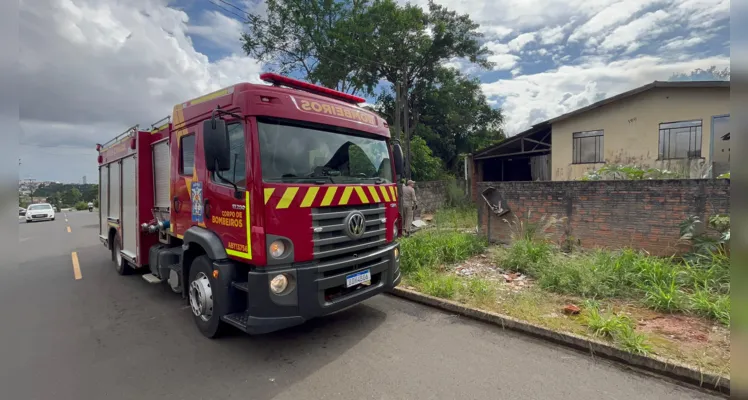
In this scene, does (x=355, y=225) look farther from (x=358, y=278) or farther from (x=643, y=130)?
(x=643, y=130)

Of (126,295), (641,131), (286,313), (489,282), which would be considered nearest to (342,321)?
(286,313)

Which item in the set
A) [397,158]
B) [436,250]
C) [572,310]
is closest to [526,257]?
[436,250]

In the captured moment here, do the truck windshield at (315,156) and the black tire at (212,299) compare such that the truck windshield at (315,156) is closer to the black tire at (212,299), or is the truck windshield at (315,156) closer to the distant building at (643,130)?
the black tire at (212,299)

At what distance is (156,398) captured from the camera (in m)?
2.91

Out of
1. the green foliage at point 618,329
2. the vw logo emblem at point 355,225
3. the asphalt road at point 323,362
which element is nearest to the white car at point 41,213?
the asphalt road at point 323,362

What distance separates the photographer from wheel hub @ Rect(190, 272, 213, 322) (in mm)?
3887

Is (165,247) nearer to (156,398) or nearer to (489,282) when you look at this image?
(156,398)

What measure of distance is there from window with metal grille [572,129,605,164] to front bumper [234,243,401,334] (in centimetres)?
1226

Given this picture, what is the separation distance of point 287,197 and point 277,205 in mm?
125

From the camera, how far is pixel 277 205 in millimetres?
3338

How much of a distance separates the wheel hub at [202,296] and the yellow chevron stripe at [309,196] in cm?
148

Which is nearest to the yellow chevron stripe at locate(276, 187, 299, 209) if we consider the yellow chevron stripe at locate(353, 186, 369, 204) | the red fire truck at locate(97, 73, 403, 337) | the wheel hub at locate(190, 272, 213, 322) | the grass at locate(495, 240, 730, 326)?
the red fire truck at locate(97, 73, 403, 337)

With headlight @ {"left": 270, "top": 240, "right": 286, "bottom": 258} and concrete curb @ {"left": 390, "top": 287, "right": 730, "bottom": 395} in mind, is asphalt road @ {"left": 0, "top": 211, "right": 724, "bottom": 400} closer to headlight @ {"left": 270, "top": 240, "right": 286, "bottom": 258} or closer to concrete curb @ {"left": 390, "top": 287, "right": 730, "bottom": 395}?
concrete curb @ {"left": 390, "top": 287, "right": 730, "bottom": 395}

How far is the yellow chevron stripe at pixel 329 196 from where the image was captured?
3631mm
